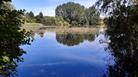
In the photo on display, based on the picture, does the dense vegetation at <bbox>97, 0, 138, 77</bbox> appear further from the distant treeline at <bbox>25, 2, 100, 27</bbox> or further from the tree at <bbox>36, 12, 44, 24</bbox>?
the tree at <bbox>36, 12, 44, 24</bbox>

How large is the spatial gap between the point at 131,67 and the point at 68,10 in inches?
4544

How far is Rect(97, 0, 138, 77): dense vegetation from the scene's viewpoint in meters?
16.3

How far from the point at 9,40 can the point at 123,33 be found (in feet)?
25.9

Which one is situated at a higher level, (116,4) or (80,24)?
(116,4)

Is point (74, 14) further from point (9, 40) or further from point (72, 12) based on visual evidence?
point (9, 40)

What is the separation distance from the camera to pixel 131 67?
55.9ft

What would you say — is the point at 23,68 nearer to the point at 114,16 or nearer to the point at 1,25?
the point at 114,16

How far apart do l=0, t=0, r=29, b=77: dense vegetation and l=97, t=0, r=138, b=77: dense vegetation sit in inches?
268

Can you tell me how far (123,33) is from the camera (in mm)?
16859

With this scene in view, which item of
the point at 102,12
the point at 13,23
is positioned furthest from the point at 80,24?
the point at 13,23

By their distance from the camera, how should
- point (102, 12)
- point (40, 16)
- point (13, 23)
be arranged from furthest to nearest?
point (40, 16) → point (102, 12) → point (13, 23)

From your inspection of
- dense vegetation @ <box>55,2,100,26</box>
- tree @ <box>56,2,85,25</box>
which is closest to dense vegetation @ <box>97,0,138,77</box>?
dense vegetation @ <box>55,2,100,26</box>

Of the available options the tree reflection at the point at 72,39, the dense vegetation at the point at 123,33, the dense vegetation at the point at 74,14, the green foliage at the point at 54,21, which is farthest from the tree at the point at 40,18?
the dense vegetation at the point at 123,33

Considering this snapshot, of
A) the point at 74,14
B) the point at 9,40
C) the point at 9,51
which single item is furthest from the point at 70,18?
the point at 9,40
